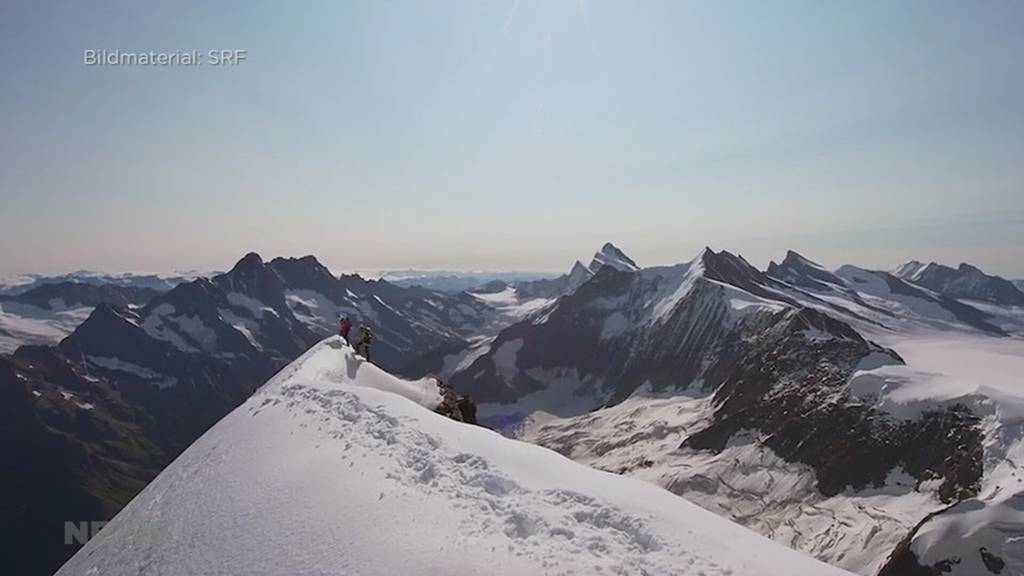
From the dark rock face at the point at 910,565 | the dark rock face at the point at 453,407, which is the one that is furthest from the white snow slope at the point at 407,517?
the dark rock face at the point at 910,565

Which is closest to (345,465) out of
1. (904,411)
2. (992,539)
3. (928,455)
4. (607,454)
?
(992,539)

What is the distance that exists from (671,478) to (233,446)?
13623cm

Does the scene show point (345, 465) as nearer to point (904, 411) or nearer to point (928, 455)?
point (928, 455)

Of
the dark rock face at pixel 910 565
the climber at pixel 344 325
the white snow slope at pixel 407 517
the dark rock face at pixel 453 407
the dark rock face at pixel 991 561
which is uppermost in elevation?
the climber at pixel 344 325

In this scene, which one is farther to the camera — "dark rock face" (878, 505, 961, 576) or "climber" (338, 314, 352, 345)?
"dark rock face" (878, 505, 961, 576)

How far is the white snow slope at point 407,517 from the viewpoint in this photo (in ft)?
48.5

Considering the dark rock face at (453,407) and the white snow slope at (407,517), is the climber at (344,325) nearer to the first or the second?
the dark rock face at (453,407)

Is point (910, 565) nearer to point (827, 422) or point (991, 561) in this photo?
point (991, 561)

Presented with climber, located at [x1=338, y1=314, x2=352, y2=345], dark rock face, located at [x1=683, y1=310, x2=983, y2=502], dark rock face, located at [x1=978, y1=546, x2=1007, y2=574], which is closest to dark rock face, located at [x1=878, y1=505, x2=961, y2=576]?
dark rock face, located at [x1=978, y1=546, x2=1007, y2=574]

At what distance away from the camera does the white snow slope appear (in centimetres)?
1480

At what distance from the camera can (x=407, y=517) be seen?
16719 millimetres

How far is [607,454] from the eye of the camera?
7480 inches

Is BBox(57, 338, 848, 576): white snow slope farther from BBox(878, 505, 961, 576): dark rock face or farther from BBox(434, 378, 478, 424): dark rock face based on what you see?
BBox(878, 505, 961, 576): dark rock face

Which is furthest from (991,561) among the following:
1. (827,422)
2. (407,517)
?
(407,517)
